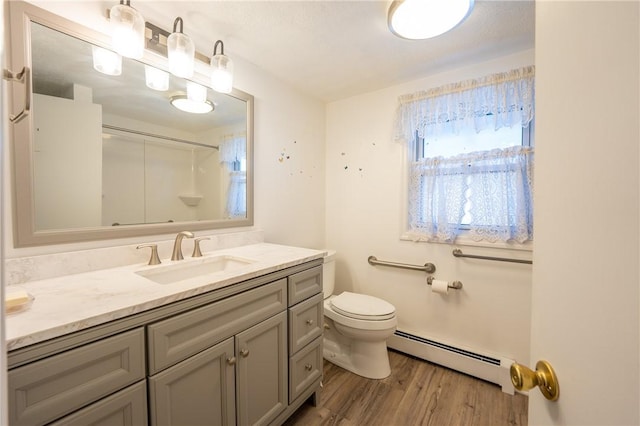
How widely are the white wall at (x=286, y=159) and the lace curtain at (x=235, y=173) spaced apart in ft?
0.34

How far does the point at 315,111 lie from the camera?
238 cm

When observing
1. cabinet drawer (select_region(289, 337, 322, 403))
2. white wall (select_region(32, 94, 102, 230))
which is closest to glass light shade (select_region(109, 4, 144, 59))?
white wall (select_region(32, 94, 102, 230))

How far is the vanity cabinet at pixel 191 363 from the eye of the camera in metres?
0.64

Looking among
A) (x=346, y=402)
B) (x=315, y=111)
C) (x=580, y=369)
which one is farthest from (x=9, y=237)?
(x=315, y=111)

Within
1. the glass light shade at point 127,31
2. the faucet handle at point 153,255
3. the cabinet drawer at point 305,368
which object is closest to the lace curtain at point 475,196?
the cabinet drawer at point 305,368

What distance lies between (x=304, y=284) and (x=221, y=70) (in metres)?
1.25

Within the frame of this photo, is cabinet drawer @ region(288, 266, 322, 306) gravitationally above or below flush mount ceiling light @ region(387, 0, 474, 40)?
below

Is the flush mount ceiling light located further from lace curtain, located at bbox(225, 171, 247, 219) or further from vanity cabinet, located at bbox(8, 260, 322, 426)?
vanity cabinet, located at bbox(8, 260, 322, 426)

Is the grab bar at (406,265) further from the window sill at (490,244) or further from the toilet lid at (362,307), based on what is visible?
the toilet lid at (362,307)

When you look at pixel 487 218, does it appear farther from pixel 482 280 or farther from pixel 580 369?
pixel 580 369

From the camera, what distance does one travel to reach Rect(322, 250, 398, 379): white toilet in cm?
172

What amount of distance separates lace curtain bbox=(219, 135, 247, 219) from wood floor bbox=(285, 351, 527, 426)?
1.25 metres

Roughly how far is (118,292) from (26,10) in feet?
3.58

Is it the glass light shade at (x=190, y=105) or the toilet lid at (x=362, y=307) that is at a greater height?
the glass light shade at (x=190, y=105)
